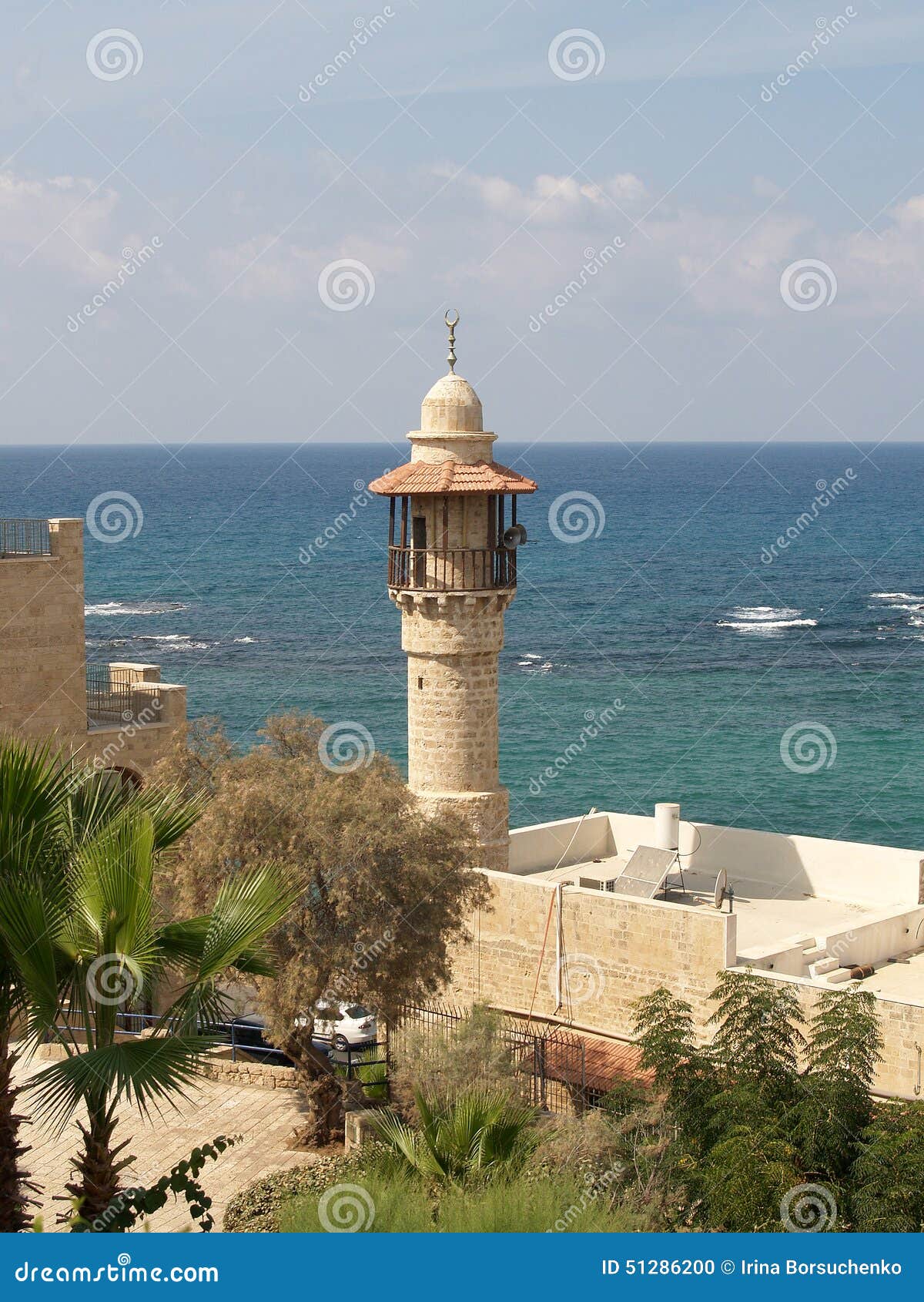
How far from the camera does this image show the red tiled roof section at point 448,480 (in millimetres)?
23328

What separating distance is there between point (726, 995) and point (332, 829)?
5.41 m

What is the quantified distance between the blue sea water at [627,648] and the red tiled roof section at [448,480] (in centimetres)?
2967

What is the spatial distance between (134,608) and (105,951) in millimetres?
87489

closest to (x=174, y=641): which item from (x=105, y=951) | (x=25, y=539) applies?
(x=25, y=539)

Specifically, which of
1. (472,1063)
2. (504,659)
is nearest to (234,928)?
(472,1063)

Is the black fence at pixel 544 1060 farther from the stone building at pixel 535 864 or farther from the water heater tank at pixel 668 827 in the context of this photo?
the water heater tank at pixel 668 827

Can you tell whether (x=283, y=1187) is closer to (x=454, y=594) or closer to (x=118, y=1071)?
(x=118, y=1071)

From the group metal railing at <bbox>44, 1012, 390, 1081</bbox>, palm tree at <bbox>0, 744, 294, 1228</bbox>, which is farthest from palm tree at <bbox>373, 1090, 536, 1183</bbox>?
palm tree at <bbox>0, 744, 294, 1228</bbox>

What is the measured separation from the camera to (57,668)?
961 inches

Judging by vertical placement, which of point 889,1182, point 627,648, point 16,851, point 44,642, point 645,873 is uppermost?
point 627,648

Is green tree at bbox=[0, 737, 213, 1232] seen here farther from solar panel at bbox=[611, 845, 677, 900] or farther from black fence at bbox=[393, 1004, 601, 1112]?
solar panel at bbox=[611, 845, 677, 900]

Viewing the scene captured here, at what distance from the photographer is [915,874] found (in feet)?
77.7

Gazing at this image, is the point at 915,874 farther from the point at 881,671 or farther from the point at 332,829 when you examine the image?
the point at 881,671

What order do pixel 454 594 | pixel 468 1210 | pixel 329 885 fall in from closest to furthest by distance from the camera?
pixel 468 1210 < pixel 329 885 < pixel 454 594
